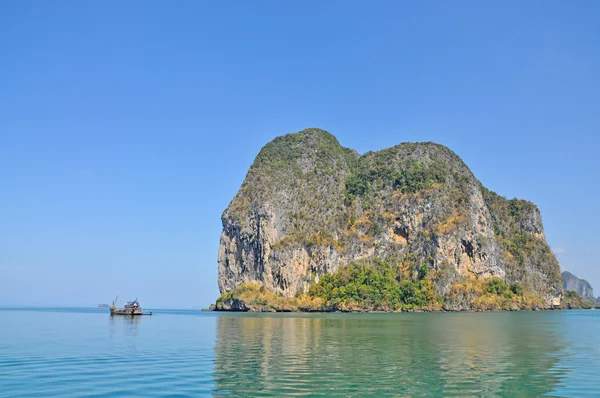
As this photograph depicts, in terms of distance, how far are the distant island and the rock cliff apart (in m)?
0.35

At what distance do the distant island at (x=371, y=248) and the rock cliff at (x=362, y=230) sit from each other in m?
0.35

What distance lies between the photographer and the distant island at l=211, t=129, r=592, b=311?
161000mm

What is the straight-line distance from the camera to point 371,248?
17888 cm

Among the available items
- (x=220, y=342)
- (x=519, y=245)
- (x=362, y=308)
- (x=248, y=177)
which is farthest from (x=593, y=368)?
(x=519, y=245)

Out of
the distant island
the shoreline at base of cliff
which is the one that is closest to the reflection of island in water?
the shoreline at base of cliff

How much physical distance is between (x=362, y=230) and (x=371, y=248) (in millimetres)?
7586

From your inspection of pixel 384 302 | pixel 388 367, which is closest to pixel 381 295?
pixel 384 302

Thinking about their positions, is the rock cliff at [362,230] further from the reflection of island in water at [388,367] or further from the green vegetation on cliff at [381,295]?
the reflection of island in water at [388,367]

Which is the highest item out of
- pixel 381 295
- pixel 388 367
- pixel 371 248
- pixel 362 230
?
pixel 362 230

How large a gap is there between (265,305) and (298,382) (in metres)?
135

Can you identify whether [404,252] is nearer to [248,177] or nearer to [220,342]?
[248,177]

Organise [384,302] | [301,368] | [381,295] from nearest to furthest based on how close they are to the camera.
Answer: [301,368] → [384,302] → [381,295]

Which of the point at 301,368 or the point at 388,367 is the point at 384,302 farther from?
the point at 301,368

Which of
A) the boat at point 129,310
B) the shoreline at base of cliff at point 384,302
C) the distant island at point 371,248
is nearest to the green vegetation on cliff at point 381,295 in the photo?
the shoreline at base of cliff at point 384,302
